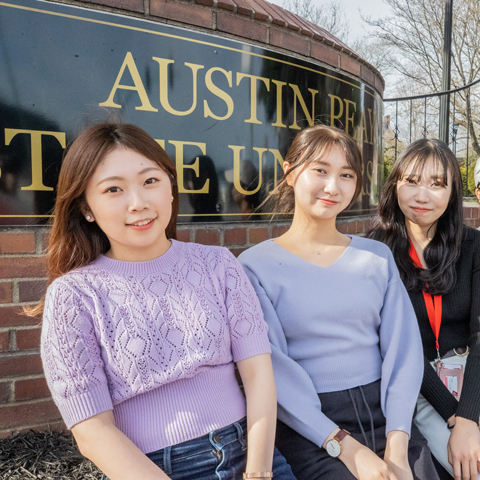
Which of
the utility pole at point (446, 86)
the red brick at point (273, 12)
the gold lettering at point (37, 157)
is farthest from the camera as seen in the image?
the utility pole at point (446, 86)

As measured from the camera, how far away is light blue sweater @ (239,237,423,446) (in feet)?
4.81

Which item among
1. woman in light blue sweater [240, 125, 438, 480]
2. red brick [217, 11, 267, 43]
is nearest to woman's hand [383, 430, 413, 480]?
woman in light blue sweater [240, 125, 438, 480]

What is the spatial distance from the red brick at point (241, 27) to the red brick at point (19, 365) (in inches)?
65.2

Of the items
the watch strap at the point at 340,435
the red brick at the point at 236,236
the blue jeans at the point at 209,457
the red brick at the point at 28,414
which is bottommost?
the red brick at the point at 28,414

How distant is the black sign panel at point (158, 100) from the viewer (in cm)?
167

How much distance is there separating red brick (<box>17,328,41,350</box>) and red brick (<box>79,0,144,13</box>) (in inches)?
52.6

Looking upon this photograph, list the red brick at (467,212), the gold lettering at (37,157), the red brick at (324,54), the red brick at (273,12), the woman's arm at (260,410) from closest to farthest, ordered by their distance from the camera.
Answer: the woman's arm at (260,410), the gold lettering at (37,157), the red brick at (273,12), the red brick at (324,54), the red brick at (467,212)

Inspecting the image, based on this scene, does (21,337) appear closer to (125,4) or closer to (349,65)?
(125,4)

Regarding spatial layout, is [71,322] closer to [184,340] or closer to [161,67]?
[184,340]

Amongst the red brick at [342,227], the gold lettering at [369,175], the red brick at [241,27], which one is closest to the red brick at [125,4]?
the red brick at [241,27]

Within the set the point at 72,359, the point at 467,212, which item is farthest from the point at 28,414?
the point at 467,212

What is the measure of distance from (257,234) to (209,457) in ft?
4.02

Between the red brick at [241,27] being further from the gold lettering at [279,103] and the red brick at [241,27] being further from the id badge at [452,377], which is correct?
the id badge at [452,377]

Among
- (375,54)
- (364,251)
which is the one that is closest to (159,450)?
(364,251)
